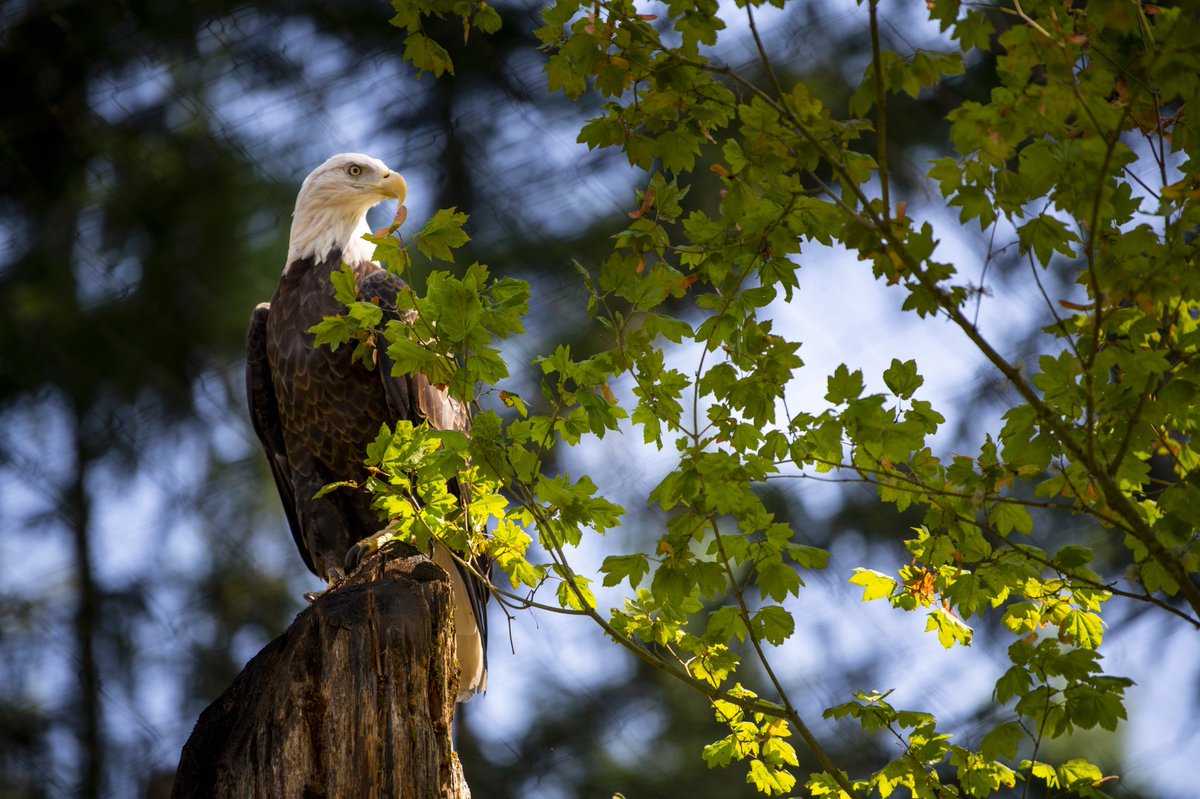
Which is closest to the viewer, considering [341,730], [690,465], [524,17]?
[690,465]

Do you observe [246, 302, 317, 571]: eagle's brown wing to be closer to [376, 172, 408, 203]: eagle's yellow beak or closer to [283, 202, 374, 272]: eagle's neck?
[283, 202, 374, 272]: eagle's neck

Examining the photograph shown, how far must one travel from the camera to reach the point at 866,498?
4320 mm

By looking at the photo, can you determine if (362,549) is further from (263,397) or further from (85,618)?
(85,618)

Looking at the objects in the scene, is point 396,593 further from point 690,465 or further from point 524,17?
point 524,17

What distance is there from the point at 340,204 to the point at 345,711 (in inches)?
56.7

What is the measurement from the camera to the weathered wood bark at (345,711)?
1.52m

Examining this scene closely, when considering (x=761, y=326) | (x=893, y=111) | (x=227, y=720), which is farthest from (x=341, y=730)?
(x=893, y=111)

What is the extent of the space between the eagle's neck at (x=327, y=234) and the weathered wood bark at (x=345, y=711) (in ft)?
3.69

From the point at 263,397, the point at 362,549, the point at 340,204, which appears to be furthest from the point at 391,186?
the point at 362,549

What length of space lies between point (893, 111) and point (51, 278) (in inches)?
107

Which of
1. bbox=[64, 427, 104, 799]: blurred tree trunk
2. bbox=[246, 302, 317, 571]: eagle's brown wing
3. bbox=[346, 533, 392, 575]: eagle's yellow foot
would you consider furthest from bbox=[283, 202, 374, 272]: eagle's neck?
bbox=[64, 427, 104, 799]: blurred tree trunk

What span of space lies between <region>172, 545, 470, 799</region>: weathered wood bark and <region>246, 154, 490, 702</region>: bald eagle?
Answer: 28.1 inches

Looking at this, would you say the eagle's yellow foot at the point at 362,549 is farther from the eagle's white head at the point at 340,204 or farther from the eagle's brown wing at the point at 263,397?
the eagle's white head at the point at 340,204

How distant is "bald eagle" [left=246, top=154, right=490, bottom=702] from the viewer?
2.44m
